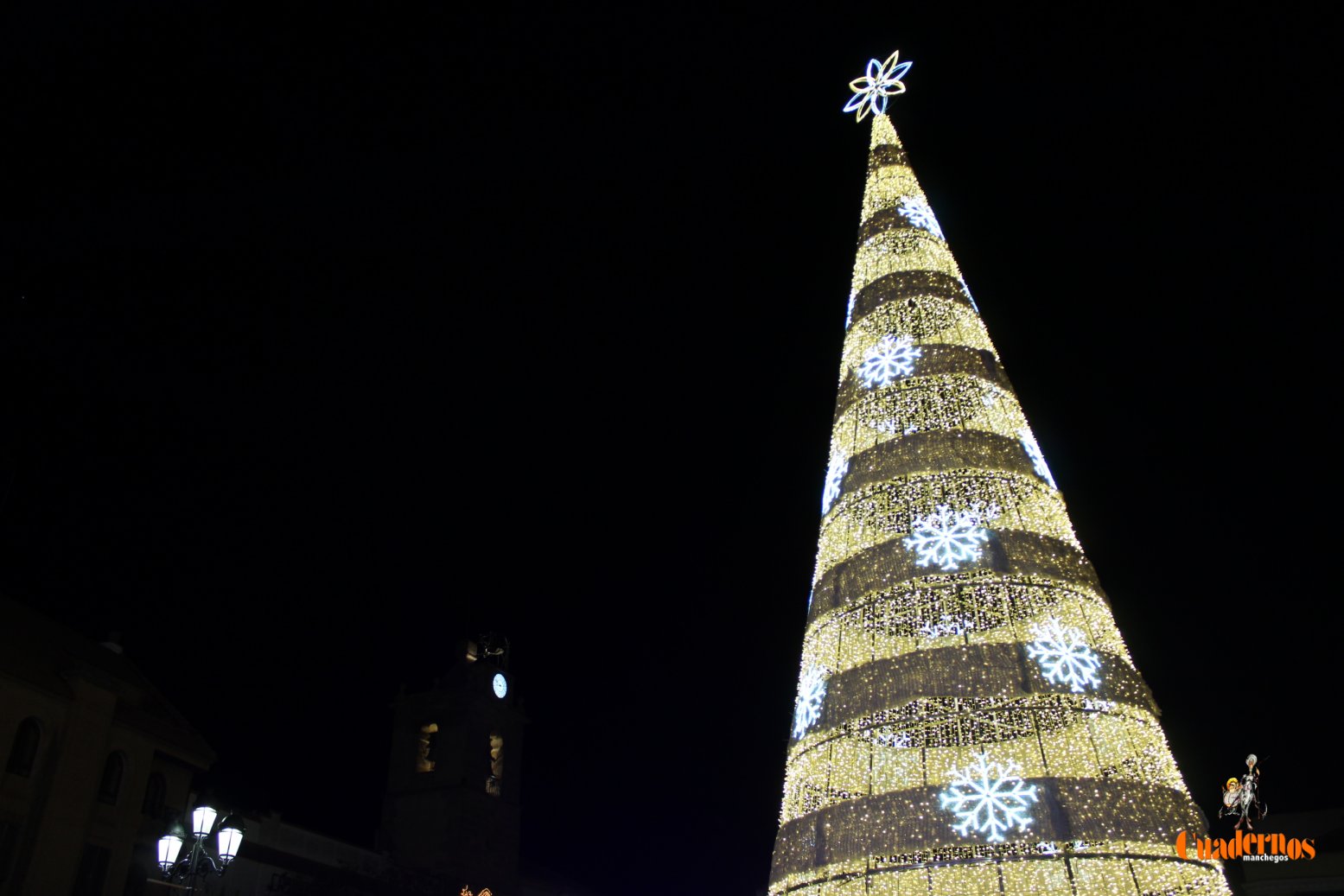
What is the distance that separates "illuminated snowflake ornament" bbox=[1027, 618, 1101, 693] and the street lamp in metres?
9.82

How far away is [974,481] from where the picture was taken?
963 centimetres

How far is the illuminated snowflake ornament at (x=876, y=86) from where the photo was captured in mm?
13117

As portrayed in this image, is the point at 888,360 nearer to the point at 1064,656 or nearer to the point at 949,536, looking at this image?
the point at 949,536

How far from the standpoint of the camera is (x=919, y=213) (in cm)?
1198

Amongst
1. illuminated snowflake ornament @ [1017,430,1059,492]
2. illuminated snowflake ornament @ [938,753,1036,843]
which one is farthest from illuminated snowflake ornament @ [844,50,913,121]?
illuminated snowflake ornament @ [938,753,1036,843]

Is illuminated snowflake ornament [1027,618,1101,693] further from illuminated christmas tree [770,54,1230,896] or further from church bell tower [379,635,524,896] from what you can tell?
church bell tower [379,635,524,896]

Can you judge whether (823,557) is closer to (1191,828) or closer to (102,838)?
(1191,828)

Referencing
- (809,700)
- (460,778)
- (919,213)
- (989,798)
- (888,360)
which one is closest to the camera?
(989,798)

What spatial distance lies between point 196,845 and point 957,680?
30.5ft

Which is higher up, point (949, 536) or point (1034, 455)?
point (1034, 455)

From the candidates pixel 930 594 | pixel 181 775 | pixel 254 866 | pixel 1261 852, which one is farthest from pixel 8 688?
pixel 1261 852

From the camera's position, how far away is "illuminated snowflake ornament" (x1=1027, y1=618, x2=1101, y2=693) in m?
8.46

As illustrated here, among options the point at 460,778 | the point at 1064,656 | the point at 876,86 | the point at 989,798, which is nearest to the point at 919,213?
the point at 876,86

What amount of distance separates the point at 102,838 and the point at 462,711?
27.0 metres
